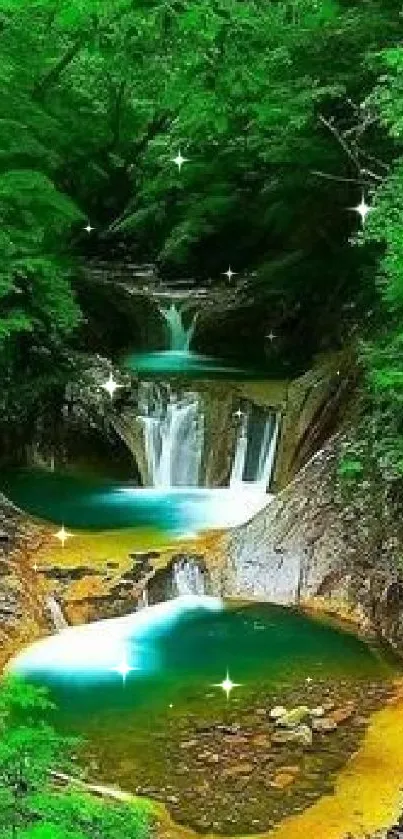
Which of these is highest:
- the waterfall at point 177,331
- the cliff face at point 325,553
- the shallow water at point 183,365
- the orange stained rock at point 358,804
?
the waterfall at point 177,331

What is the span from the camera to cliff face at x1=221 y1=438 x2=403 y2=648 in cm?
1042

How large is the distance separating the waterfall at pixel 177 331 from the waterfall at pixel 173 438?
177 inches

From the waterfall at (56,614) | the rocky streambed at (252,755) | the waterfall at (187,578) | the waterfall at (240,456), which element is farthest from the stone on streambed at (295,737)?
the waterfall at (240,456)

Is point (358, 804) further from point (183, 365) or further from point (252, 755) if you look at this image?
point (183, 365)

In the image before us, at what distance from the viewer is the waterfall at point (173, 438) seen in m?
15.6

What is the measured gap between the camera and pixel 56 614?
10734 millimetres

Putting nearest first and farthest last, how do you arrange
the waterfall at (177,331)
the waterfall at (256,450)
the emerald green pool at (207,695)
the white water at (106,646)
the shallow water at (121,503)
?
the emerald green pool at (207,695)
the white water at (106,646)
the shallow water at (121,503)
the waterfall at (256,450)
the waterfall at (177,331)

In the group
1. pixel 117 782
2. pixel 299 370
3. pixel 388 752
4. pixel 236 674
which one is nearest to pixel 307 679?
pixel 236 674

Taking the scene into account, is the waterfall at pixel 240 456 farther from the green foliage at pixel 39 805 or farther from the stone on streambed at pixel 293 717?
the green foliage at pixel 39 805

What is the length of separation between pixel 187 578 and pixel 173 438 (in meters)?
4.50

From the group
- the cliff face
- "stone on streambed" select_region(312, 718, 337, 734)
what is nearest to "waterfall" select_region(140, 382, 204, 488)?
the cliff face

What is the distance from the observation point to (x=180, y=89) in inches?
633

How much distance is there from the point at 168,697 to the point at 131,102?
52.1ft

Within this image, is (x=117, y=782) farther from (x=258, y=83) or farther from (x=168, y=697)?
(x=258, y=83)
